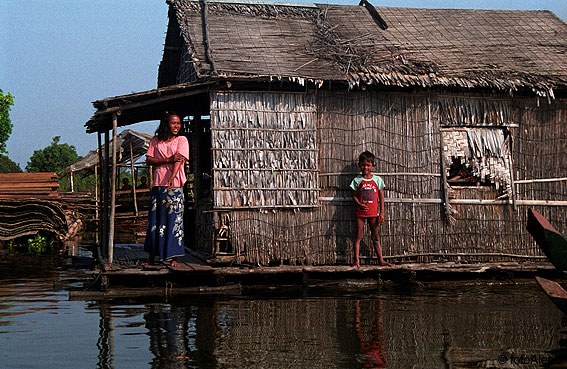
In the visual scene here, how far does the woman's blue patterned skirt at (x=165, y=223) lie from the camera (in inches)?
306

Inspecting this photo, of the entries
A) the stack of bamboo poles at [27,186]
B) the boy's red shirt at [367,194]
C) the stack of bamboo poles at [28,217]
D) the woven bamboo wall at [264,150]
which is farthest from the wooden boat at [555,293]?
the stack of bamboo poles at [27,186]

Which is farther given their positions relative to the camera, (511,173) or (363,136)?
(511,173)

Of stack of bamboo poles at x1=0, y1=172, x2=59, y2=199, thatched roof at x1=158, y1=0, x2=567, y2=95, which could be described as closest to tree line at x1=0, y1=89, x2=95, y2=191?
stack of bamboo poles at x1=0, y1=172, x2=59, y2=199

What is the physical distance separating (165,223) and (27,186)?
929cm

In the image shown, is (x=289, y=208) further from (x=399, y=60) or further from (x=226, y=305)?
(x=399, y=60)

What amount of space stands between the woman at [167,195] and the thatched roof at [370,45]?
1.11 m

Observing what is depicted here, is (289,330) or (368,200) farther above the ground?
(368,200)

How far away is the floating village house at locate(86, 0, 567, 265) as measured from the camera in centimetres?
863

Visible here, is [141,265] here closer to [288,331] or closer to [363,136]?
[288,331]

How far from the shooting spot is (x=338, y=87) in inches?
356

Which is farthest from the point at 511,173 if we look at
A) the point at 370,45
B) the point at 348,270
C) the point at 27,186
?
the point at 27,186

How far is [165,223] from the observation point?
25.5 ft

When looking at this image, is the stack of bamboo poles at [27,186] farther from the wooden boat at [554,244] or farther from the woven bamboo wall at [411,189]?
the wooden boat at [554,244]

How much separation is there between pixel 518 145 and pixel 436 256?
2186 millimetres
